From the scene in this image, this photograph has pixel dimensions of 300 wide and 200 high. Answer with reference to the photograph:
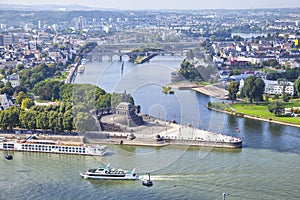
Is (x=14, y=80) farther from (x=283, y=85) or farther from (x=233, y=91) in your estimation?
(x=283, y=85)

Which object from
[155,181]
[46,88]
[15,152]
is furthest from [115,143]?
[46,88]

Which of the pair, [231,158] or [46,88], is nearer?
[231,158]

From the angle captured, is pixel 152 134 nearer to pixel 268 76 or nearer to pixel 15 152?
pixel 15 152

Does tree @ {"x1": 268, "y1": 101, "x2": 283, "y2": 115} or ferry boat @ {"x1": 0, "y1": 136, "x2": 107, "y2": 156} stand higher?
tree @ {"x1": 268, "y1": 101, "x2": 283, "y2": 115}

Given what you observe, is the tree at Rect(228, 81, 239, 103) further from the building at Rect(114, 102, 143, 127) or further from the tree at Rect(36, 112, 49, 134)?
the tree at Rect(36, 112, 49, 134)

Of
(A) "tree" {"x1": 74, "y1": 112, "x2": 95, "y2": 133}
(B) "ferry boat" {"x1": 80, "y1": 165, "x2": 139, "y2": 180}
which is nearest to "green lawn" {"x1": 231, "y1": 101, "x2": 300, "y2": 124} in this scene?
(A) "tree" {"x1": 74, "y1": 112, "x2": 95, "y2": 133}
